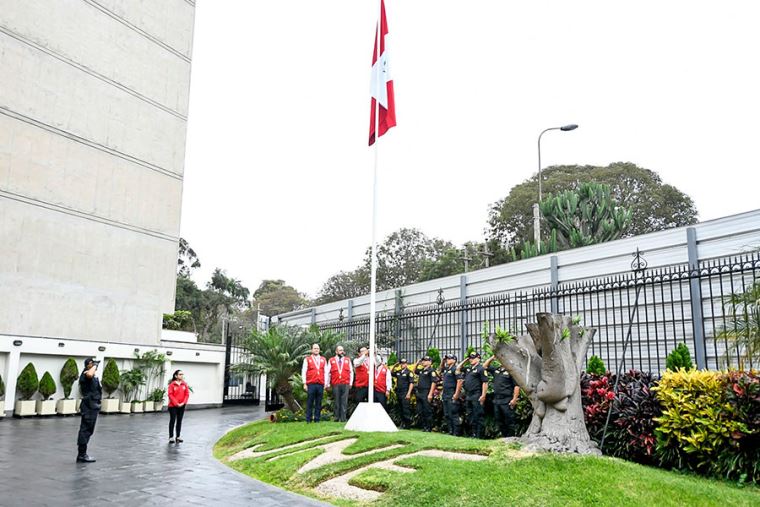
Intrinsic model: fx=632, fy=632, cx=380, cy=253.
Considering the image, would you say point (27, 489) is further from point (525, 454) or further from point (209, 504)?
point (525, 454)

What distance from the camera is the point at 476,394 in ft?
38.0

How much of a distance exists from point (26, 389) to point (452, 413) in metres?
14.0

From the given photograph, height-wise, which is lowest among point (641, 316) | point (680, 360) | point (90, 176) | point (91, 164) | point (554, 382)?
point (554, 382)

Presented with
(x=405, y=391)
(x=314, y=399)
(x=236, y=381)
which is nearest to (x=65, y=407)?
(x=236, y=381)

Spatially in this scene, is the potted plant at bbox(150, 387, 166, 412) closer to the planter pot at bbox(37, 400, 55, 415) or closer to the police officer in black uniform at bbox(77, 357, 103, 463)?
the planter pot at bbox(37, 400, 55, 415)

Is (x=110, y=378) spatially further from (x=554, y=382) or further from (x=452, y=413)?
(x=554, y=382)

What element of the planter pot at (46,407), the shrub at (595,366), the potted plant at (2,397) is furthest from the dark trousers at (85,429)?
the planter pot at (46,407)

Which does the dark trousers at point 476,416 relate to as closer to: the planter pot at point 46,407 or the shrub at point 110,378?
the planter pot at point 46,407

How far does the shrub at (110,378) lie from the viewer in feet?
71.0

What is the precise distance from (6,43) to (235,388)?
16.3m

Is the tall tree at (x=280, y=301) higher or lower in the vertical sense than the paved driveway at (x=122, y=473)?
higher

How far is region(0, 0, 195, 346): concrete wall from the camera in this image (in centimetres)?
2091

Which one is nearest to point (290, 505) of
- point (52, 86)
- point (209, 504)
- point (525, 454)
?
point (209, 504)

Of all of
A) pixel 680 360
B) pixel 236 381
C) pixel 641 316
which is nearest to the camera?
pixel 680 360
